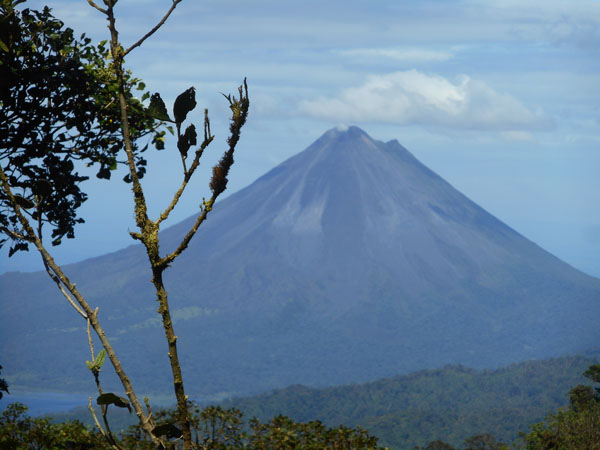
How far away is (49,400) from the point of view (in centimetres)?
18950

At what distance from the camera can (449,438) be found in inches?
4402

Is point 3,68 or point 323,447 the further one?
point 323,447

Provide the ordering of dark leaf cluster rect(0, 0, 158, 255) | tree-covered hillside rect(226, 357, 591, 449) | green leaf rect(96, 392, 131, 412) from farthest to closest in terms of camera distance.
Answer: tree-covered hillside rect(226, 357, 591, 449), dark leaf cluster rect(0, 0, 158, 255), green leaf rect(96, 392, 131, 412)

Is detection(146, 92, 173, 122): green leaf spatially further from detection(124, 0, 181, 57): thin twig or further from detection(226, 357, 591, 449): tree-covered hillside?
detection(226, 357, 591, 449): tree-covered hillside

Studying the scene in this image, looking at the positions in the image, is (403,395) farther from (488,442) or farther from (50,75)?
(50,75)

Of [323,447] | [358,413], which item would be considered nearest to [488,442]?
[323,447]

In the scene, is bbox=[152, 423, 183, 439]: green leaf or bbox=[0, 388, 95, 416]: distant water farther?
bbox=[0, 388, 95, 416]: distant water

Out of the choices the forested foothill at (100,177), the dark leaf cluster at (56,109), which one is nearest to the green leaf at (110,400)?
the forested foothill at (100,177)

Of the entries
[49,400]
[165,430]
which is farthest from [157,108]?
[49,400]

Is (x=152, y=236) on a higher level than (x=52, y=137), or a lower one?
lower

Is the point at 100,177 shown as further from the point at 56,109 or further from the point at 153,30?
the point at 153,30

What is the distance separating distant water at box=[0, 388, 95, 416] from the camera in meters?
178

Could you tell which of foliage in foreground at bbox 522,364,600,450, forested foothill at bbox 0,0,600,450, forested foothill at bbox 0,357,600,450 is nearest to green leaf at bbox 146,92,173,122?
forested foothill at bbox 0,0,600,450

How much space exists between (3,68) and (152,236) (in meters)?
6.08
